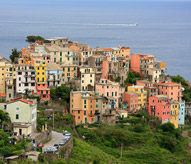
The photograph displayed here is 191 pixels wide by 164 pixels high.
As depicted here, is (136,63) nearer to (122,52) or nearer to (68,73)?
(122,52)

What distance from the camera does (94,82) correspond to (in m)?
45.5

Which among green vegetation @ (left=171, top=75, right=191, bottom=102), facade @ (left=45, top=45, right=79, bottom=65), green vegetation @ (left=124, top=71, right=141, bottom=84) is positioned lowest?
green vegetation @ (left=171, top=75, right=191, bottom=102)

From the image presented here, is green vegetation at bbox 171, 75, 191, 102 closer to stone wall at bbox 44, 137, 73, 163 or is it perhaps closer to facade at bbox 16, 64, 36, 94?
facade at bbox 16, 64, 36, 94

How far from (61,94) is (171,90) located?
9.96 m

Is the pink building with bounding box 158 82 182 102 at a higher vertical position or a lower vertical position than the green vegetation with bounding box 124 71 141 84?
lower

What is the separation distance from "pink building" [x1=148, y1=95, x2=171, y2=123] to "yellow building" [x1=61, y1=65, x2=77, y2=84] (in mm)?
6773

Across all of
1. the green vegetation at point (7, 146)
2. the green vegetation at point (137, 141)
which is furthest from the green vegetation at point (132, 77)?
the green vegetation at point (7, 146)

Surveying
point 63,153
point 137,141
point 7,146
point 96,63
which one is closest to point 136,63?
point 96,63

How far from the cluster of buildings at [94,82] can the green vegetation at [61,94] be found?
0.68 m

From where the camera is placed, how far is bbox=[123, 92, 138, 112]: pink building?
44.8 m

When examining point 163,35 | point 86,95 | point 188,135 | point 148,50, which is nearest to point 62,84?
point 86,95

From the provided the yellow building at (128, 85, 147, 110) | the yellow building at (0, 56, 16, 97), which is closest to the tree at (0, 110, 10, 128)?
the yellow building at (0, 56, 16, 97)

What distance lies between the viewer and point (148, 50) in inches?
3511

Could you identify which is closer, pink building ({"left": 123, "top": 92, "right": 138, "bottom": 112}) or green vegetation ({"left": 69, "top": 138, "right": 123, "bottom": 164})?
green vegetation ({"left": 69, "top": 138, "right": 123, "bottom": 164})
